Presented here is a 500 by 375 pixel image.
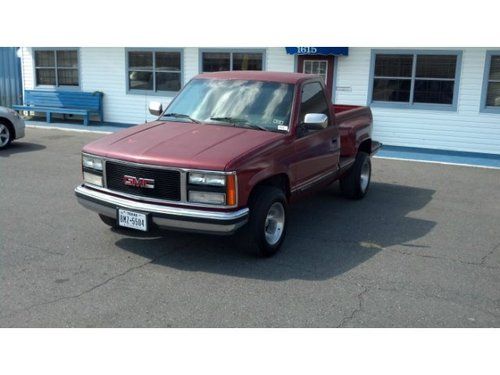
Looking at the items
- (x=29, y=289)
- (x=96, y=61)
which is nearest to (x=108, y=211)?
(x=29, y=289)

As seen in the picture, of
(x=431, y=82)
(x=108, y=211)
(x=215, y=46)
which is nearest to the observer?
(x=108, y=211)

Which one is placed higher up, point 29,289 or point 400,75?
point 400,75

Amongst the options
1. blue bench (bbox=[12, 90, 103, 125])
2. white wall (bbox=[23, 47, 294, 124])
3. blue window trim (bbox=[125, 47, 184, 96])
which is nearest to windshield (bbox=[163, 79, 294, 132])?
blue window trim (bbox=[125, 47, 184, 96])

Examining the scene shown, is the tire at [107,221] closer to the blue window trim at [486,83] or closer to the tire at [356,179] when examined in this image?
the tire at [356,179]

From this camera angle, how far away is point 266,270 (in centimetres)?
A: 536

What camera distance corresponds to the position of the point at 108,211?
5.45 meters

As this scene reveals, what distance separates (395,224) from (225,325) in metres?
3.67

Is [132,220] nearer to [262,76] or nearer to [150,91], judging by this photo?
[262,76]

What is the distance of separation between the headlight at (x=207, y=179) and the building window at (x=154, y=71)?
11.2m

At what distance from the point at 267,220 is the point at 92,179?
1.95m

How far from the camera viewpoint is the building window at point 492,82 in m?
12.3

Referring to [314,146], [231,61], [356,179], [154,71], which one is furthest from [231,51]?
[314,146]
